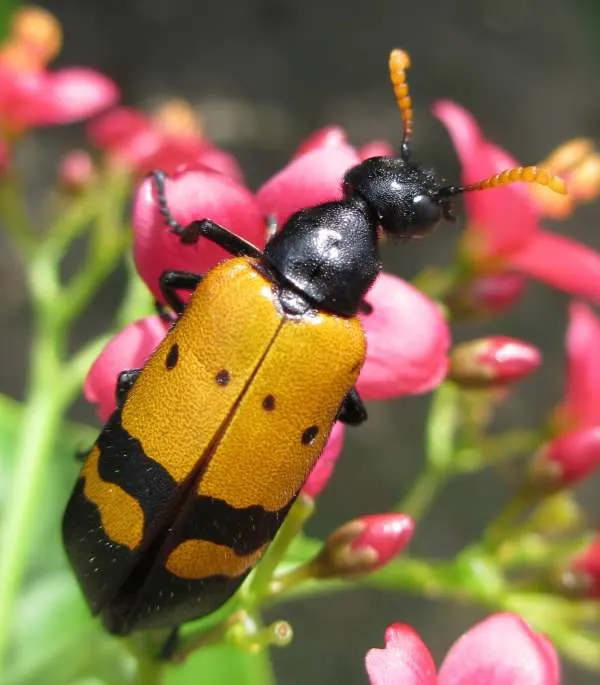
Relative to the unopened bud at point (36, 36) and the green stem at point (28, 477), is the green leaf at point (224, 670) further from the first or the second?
the unopened bud at point (36, 36)

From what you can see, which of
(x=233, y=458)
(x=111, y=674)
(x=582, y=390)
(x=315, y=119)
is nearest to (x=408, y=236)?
(x=233, y=458)

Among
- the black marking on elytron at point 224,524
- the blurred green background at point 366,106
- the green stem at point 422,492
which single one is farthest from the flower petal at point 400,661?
the blurred green background at point 366,106

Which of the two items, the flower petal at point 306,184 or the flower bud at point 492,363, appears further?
the flower bud at point 492,363

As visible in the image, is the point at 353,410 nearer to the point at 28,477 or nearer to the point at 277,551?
the point at 277,551

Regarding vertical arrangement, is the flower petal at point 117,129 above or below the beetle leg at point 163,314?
below

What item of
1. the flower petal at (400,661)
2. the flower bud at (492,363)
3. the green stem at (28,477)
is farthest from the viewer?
the green stem at (28,477)

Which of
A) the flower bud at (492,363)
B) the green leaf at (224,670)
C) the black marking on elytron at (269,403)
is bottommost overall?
the green leaf at (224,670)
